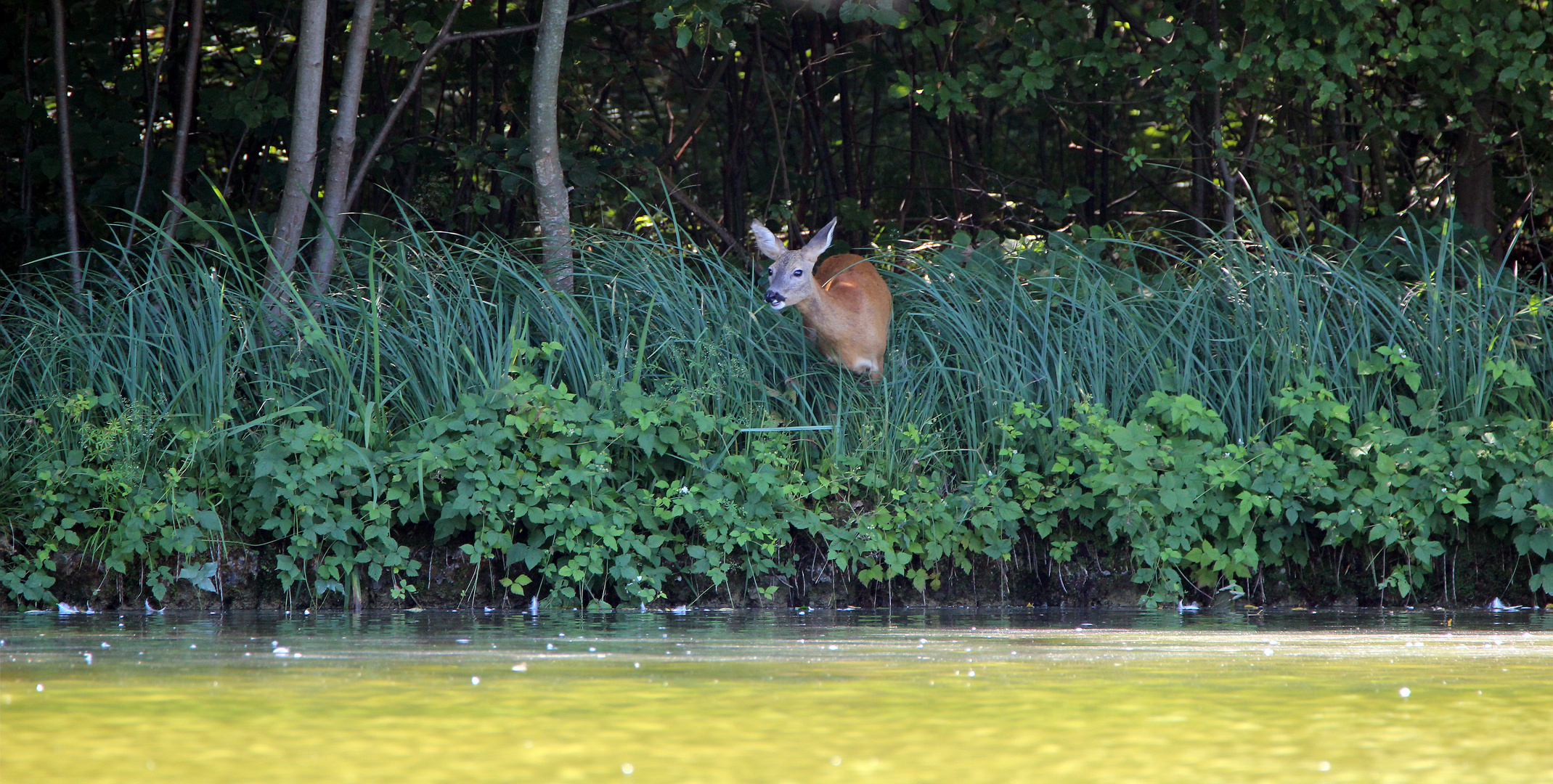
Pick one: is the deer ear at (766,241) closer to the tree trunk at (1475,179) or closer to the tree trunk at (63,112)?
the tree trunk at (63,112)

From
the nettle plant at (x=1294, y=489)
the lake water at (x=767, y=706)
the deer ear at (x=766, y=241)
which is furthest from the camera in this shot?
the deer ear at (x=766, y=241)

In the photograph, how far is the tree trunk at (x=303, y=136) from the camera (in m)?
6.45

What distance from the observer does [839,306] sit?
20.8ft

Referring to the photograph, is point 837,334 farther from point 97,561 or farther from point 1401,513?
point 97,561

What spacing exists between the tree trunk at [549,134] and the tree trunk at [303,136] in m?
0.92

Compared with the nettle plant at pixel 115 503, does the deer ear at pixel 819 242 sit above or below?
above

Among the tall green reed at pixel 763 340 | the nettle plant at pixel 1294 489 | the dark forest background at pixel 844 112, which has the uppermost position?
the dark forest background at pixel 844 112

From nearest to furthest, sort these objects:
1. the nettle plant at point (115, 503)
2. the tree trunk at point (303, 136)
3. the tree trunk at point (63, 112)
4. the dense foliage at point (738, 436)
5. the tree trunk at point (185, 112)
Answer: the nettle plant at point (115, 503)
the dense foliage at point (738, 436)
the tree trunk at point (303, 136)
the tree trunk at point (185, 112)
the tree trunk at point (63, 112)

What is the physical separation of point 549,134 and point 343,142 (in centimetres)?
92

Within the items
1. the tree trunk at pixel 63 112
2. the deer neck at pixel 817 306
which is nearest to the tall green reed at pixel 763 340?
the deer neck at pixel 817 306

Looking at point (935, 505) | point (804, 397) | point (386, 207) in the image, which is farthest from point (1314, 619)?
point (386, 207)

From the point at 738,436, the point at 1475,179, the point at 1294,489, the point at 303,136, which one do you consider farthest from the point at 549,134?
the point at 1475,179

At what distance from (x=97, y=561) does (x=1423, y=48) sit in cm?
628

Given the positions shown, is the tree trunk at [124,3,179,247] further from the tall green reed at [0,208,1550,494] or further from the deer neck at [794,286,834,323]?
the deer neck at [794,286,834,323]
